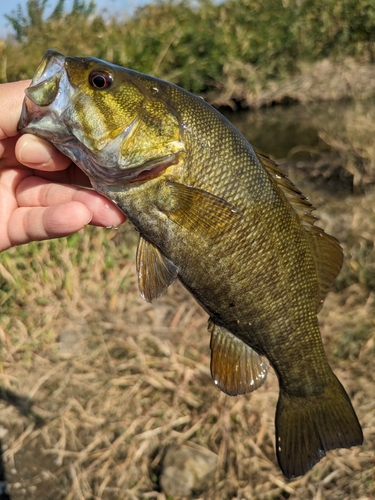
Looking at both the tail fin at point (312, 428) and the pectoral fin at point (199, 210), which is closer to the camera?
the pectoral fin at point (199, 210)

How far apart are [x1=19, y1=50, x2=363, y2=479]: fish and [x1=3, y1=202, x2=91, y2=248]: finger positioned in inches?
7.2

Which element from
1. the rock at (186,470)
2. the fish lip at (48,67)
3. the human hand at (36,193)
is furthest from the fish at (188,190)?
the rock at (186,470)

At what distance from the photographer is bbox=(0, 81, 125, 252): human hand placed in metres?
2.02

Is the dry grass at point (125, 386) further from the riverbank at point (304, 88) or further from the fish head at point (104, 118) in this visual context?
the riverbank at point (304, 88)

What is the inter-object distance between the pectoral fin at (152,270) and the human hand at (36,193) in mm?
246

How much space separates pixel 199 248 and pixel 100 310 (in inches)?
105

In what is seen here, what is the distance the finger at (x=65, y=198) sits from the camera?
207 centimetres

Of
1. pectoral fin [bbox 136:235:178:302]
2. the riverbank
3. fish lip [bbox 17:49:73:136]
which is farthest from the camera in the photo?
the riverbank

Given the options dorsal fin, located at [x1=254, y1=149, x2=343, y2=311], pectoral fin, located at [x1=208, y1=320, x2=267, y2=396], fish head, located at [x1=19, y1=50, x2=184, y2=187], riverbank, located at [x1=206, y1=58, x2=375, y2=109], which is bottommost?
riverbank, located at [x1=206, y1=58, x2=375, y2=109]

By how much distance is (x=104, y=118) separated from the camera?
1.81 meters

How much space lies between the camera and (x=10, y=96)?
2.11 meters

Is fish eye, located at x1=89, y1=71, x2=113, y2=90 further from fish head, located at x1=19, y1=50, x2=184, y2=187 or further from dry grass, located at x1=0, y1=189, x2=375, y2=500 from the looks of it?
dry grass, located at x1=0, y1=189, x2=375, y2=500

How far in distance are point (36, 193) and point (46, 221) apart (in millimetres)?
291

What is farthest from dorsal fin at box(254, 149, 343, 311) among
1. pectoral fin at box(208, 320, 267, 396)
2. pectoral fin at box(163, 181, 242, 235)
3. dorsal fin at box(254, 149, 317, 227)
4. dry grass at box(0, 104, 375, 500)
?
dry grass at box(0, 104, 375, 500)
